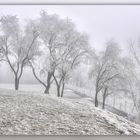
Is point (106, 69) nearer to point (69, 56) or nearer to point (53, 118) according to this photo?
point (69, 56)

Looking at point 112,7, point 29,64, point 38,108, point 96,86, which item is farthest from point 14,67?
point 112,7

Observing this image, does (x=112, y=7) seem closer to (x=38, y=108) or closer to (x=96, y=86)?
(x=96, y=86)

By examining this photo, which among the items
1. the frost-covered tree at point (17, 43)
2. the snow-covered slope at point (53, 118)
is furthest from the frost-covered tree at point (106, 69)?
the frost-covered tree at point (17, 43)

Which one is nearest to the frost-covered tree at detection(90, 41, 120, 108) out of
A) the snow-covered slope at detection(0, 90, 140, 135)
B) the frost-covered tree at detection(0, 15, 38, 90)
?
the snow-covered slope at detection(0, 90, 140, 135)

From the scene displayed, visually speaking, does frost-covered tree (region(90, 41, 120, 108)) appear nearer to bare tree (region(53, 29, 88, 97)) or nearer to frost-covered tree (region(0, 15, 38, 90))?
bare tree (region(53, 29, 88, 97))

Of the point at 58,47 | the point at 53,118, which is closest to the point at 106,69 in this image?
the point at 58,47

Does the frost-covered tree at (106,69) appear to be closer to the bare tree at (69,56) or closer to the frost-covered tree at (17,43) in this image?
the bare tree at (69,56)
